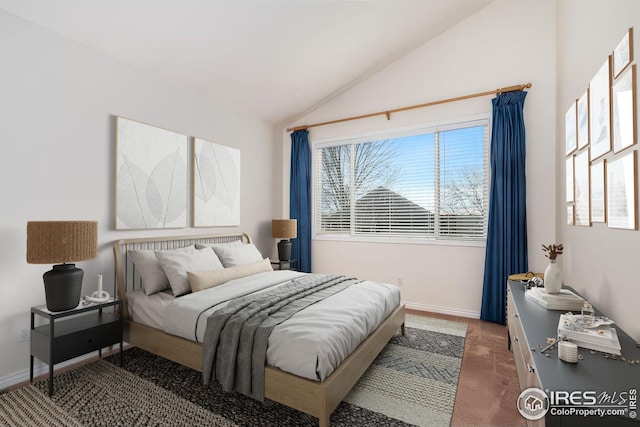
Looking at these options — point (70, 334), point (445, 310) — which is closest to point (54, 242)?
point (70, 334)

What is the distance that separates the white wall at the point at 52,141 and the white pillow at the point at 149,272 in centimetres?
28

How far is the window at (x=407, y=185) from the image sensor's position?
3830 millimetres

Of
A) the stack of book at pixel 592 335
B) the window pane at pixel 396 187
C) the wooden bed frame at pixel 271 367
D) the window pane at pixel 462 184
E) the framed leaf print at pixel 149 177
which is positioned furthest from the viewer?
the window pane at pixel 396 187

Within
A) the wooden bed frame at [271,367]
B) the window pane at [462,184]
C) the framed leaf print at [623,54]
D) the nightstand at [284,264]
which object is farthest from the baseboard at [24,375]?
the framed leaf print at [623,54]

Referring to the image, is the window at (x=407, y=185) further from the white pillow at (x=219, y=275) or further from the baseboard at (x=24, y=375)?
the baseboard at (x=24, y=375)

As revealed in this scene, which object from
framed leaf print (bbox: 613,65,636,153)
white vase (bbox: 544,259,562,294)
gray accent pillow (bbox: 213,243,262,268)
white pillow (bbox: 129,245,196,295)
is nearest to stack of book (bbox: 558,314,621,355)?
white vase (bbox: 544,259,562,294)

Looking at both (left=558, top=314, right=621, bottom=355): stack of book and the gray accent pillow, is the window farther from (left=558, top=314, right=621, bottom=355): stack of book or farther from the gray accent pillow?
(left=558, top=314, right=621, bottom=355): stack of book

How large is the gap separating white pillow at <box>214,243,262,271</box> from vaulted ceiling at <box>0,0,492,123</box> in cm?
192

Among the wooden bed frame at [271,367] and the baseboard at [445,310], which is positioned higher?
the wooden bed frame at [271,367]

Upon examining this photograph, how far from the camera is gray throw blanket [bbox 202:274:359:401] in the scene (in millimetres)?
1882

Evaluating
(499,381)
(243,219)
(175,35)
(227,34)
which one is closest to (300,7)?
(227,34)

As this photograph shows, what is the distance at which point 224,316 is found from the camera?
2111 mm

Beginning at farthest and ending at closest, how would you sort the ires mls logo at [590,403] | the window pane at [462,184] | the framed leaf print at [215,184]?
the window pane at [462,184] < the framed leaf print at [215,184] < the ires mls logo at [590,403]

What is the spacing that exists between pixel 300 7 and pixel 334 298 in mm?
2709
